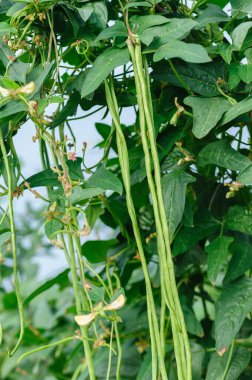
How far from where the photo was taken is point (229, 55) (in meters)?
0.71

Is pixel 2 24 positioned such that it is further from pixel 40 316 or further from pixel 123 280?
pixel 40 316

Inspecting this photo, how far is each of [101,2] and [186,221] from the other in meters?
0.26

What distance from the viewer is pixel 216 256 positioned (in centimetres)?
76

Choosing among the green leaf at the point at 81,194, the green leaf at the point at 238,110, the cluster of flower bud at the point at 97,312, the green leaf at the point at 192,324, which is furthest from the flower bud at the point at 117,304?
the green leaf at the point at 192,324

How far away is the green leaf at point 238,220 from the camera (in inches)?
30.5

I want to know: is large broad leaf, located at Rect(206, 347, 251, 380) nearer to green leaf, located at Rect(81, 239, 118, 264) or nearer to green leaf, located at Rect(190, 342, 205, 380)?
green leaf, located at Rect(190, 342, 205, 380)

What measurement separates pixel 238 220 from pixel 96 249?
26 centimetres

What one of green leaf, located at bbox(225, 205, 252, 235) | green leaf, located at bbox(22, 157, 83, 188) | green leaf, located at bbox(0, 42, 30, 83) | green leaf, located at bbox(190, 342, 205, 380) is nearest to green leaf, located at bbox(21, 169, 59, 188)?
green leaf, located at bbox(22, 157, 83, 188)

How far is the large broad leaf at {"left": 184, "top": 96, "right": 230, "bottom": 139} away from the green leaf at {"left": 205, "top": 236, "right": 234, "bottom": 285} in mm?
140

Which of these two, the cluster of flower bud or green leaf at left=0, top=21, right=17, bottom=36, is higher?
green leaf at left=0, top=21, right=17, bottom=36

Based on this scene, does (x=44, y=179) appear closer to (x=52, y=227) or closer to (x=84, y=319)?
(x=52, y=227)

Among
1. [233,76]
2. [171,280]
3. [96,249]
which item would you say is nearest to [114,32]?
[233,76]

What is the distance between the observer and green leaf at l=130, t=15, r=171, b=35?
2.26 feet

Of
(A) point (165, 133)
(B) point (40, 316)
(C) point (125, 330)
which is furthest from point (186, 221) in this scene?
(B) point (40, 316)
